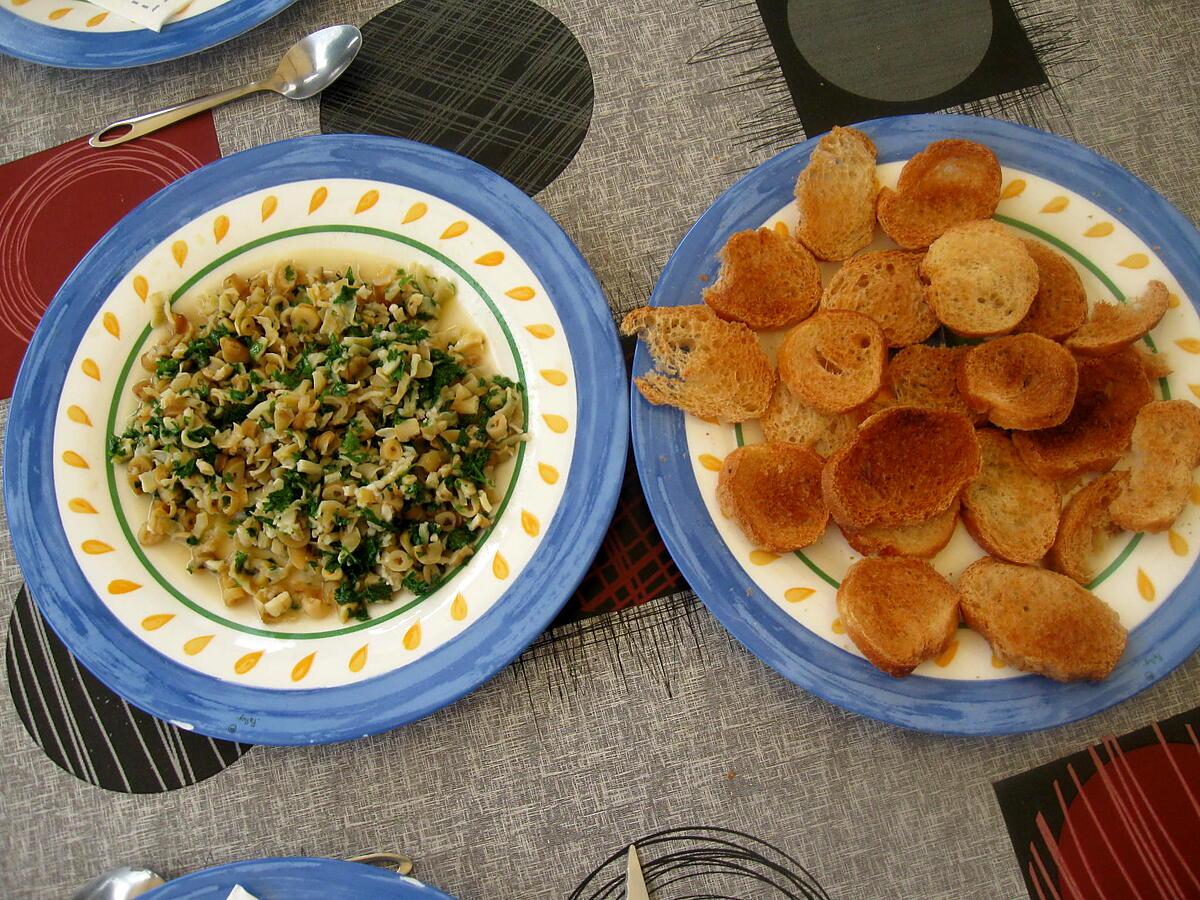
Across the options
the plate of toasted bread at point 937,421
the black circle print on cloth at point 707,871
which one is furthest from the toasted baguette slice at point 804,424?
the black circle print on cloth at point 707,871

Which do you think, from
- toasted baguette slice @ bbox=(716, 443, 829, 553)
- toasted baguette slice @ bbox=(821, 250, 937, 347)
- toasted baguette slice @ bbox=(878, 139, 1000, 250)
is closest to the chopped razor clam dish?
toasted baguette slice @ bbox=(716, 443, 829, 553)

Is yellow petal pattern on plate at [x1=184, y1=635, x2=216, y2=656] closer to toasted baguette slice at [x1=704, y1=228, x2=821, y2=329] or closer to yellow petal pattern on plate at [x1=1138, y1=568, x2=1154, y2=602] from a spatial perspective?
toasted baguette slice at [x1=704, y1=228, x2=821, y2=329]

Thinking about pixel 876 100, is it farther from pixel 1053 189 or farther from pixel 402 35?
pixel 402 35

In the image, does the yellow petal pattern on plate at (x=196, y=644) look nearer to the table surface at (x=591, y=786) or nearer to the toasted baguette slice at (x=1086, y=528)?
the table surface at (x=591, y=786)

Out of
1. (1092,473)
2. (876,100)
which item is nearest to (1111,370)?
(1092,473)

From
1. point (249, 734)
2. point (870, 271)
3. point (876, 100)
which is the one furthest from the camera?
point (876, 100)

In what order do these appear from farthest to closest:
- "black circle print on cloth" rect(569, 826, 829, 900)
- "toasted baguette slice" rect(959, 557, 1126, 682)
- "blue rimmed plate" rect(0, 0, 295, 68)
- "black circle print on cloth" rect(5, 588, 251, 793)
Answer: "blue rimmed plate" rect(0, 0, 295, 68)
"black circle print on cloth" rect(5, 588, 251, 793)
"black circle print on cloth" rect(569, 826, 829, 900)
"toasted baguette slice" rect(959, 557, 1126, 682)

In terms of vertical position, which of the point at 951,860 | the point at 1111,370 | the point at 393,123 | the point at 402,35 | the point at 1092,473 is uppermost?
the point at 402,35
